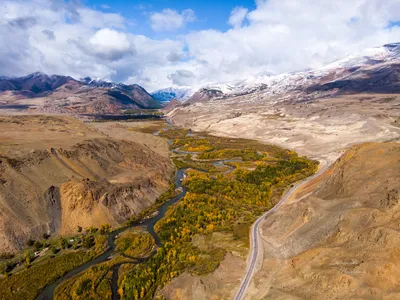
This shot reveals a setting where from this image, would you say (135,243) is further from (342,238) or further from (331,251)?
(342,238)

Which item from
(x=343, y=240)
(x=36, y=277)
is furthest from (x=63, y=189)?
(x=343, y=240)

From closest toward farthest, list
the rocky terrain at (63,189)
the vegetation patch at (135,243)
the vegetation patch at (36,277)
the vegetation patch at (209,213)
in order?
1. the vegetation patch at (36,277)
2. the vegetation patch at (209,213)
3. the vegetation patch at (135,243)
4. the rocky terrain at (63,189)

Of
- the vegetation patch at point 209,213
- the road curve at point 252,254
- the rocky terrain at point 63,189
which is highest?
the rocky terrain at point 63,189

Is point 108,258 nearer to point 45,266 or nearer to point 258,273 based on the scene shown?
point 45,266

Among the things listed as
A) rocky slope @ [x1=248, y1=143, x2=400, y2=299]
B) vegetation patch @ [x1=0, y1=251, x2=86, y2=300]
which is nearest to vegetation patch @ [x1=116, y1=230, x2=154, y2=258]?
vegetation patch @ [x1=0, y1=251, x2=86, y2=300]

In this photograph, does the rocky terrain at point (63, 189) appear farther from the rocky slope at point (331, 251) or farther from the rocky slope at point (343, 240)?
the rocky slope at point (343, 240)

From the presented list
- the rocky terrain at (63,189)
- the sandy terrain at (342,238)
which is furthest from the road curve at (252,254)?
the rocky terrain at (63,189)

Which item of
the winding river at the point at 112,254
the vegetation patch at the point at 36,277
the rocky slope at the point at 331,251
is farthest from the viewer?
the winding river at the point at 112,254

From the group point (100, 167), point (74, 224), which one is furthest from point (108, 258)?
point (100, 167)
